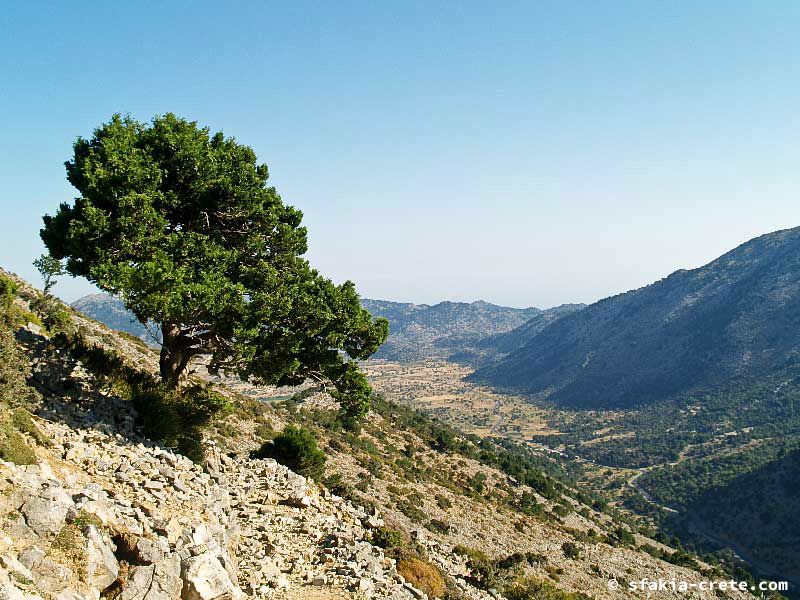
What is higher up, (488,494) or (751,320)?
(751,320)

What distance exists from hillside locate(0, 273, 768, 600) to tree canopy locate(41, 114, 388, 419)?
106 inches

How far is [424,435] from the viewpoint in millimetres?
50500

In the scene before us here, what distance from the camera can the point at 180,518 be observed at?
10000mm

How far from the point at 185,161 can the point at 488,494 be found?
33.3 metres

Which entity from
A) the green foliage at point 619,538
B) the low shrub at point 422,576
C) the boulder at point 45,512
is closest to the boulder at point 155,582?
the boulder at point 45,512

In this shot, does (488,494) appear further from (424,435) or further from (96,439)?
(96,439)

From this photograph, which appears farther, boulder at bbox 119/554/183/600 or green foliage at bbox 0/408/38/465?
green foliage at bbox 0/408/38/465

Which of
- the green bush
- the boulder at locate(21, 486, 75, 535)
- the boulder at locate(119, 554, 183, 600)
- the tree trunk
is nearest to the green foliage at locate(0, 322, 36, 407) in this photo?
the tree trunk

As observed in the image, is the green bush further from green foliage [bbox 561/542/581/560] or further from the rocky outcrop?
the rocky outcrop

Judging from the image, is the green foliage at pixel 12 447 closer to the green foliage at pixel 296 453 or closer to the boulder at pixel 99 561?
Result: the boulder at pixel 99 561

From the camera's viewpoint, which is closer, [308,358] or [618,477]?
[308,358]

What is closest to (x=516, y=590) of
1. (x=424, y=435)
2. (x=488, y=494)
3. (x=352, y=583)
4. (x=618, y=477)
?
(x=352, y=583)

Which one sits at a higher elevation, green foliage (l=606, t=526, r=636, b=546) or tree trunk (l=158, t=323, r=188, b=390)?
tree trunk (l=158, t=323, r=188, b=390)

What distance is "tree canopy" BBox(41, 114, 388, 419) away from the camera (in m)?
13.5
